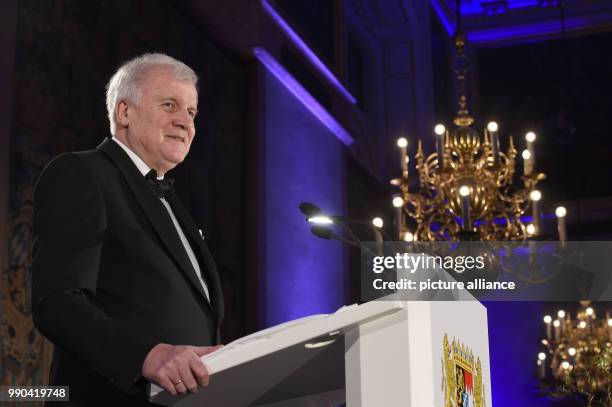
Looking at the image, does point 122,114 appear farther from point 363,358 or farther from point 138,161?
point 363,358

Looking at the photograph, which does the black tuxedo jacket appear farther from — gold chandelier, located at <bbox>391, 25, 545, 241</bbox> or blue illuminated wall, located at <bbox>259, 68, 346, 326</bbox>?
blue illuminated wall, located at <bbox>259, 68, 346, 326</bbox>

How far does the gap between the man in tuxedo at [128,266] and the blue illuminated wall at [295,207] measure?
625 cm

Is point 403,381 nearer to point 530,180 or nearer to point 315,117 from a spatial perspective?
point 530,180

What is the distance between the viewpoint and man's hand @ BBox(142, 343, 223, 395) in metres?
1.46

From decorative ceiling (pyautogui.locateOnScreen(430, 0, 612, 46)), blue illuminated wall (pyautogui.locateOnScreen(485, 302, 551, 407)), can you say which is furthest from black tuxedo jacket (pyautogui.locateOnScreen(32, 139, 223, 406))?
decorative ceiling (pyautogui.locateOnScreen(430, 0, 612, 46))

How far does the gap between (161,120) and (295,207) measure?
24.3 ft

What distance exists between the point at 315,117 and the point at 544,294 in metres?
6.10

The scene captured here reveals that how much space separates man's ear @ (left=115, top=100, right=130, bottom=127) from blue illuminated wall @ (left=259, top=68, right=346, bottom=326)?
6.21 metres

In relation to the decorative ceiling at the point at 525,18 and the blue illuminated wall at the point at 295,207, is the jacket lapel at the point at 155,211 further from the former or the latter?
the decorative ceiling at the point at 525,18

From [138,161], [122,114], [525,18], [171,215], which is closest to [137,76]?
[122,114]

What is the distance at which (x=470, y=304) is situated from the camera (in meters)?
1.80

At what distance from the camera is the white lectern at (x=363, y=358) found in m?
1.40

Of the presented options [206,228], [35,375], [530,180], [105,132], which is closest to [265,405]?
[35,375]

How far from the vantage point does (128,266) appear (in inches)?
71.9
